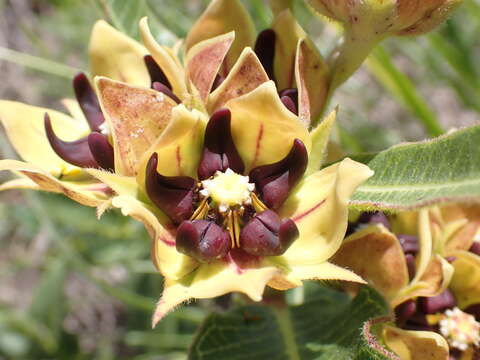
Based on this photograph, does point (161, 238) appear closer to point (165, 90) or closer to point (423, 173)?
point (165, 90)

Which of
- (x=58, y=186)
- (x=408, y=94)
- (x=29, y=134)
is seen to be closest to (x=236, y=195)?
(x=58, y=186)

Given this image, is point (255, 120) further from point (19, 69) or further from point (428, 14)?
point (19, 69)

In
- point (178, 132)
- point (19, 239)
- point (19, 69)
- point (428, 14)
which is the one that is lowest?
point (19, 239)

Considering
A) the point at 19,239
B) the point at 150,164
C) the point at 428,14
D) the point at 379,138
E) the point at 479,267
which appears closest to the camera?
the point at 150,164

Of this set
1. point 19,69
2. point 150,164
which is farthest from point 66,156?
point 19,69

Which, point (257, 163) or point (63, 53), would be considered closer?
point (257, 163)

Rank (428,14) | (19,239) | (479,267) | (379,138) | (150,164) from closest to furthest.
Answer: (150,164) < (428,14) < (479,267) < (379,138) < (19,239)
